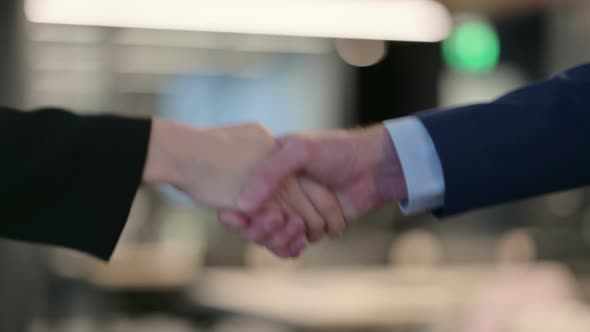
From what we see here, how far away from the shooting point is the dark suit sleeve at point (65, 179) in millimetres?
1211

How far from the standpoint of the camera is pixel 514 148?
4.31ft

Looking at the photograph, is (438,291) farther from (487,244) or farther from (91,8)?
(91,8)

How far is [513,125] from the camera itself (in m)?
1.33

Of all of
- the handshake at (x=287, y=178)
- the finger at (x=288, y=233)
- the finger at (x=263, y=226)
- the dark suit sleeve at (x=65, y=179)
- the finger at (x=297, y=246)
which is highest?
the dark suit sleeve at (x=65, y=179)

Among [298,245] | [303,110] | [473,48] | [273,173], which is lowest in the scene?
[303,110]

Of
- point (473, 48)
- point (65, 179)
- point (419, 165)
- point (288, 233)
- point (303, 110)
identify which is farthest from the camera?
point (473, 48)

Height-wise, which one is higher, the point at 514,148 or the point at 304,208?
the point at 514,148

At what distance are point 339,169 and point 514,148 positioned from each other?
271mm

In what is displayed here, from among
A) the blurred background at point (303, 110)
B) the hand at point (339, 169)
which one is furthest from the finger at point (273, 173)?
the blurred background at point (303, 110)

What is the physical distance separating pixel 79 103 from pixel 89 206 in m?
3.94

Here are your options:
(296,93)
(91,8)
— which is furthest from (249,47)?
(91,8)

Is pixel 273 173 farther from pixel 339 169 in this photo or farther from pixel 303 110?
pixel 303 110

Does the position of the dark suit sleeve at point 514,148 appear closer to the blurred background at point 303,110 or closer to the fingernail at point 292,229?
the fingernail at point 292,229

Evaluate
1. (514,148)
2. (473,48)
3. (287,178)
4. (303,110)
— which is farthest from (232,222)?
(473,48)
